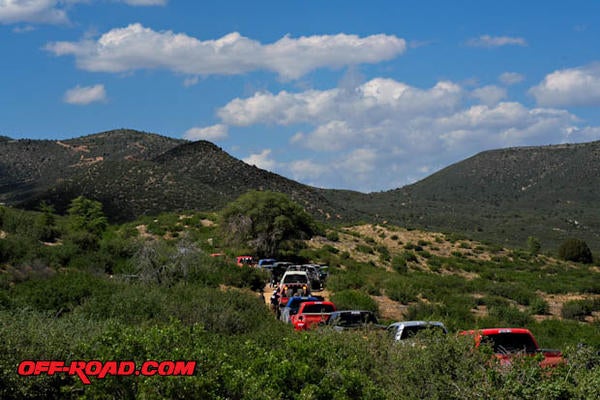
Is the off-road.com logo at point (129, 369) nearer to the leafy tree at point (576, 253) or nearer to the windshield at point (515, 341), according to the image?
the windshield at point (515, 341)

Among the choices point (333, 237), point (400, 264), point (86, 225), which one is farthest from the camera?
point (333, 237)

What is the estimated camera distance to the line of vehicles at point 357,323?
1066cm

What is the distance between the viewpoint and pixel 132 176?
85500mm

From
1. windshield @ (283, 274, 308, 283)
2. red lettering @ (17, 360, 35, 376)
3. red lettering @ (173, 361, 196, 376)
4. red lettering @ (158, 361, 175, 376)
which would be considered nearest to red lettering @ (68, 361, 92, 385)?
red lettering @ (17, 360, 35, 376)

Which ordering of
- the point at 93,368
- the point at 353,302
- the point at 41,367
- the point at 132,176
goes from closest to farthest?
the point at 93,368
the point at 41,367
the point at 353,302
the point at 132,176

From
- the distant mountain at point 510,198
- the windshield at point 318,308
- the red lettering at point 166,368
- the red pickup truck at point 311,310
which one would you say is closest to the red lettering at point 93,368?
the red lettering at point 166,368

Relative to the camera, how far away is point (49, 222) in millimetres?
41906

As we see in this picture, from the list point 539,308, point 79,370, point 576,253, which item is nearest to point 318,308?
point 79,370

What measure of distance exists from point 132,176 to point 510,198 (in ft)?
229

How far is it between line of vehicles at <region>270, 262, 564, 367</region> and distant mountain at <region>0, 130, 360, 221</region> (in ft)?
134

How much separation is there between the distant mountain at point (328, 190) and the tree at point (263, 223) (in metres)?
26.8

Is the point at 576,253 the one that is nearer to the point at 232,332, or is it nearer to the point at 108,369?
the point at 232,332

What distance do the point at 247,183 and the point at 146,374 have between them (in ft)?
278

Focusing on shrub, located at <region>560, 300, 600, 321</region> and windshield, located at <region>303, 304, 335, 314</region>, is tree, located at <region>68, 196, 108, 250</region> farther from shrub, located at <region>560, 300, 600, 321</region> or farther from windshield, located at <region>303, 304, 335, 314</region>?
shrub, located at <region>560, 300, 600, 321</region>
